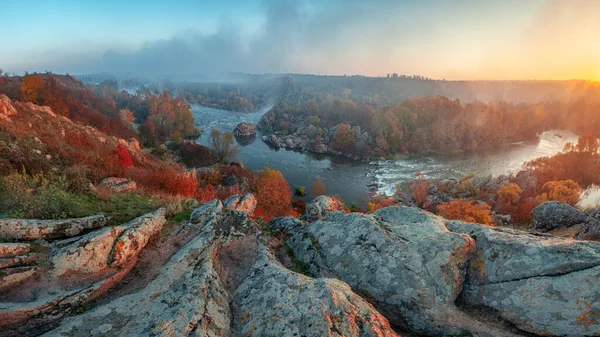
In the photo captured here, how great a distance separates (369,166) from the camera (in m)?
79.8

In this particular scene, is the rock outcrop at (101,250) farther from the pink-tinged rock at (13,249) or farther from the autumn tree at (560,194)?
the autumn tree at (560,194)

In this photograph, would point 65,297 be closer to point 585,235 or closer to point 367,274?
point 367,274

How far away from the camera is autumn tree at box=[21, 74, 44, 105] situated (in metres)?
45.3

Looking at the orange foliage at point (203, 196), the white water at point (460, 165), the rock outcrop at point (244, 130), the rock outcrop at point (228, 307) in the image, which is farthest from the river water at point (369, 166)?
the rock outcrop at point (228, 307)

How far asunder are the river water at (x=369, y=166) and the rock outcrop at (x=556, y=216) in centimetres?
3231

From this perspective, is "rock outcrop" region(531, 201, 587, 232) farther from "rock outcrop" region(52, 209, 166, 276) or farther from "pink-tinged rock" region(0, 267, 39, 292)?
"pink-tinged rock" region(0, 267, 39, 292)

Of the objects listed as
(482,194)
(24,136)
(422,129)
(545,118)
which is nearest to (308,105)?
(422,129)

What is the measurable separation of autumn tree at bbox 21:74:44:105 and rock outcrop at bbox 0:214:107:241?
50864 millimetres

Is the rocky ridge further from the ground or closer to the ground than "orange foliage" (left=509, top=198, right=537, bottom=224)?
further from the ground

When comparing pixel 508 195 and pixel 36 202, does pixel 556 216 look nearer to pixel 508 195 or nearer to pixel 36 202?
pixel 36 202

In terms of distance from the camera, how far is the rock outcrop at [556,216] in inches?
850

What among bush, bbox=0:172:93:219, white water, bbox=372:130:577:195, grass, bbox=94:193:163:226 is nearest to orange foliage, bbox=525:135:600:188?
white water, bbox=372:130:577:195

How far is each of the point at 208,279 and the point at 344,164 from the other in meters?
76.2

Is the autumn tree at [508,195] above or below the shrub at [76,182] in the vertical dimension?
below
